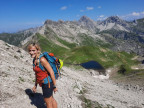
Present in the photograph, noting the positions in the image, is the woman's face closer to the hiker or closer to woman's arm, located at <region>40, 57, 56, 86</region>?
the hiker

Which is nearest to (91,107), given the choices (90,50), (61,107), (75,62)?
(61,107)

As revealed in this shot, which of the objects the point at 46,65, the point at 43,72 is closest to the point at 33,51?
the point at 46,65

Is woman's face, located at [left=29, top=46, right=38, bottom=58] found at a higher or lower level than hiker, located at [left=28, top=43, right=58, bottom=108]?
higher

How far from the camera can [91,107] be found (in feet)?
51.6

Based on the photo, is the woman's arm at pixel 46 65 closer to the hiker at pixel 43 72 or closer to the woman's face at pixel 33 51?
the hiker at pixel 43 72

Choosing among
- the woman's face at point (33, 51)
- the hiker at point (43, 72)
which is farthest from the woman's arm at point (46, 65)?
the woman's face at point (33, 51)

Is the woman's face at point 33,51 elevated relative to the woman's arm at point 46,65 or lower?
elevated

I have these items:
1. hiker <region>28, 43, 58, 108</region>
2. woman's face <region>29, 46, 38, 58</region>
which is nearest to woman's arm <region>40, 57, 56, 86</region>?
hiker <region>28, 43, 58, 108</region>

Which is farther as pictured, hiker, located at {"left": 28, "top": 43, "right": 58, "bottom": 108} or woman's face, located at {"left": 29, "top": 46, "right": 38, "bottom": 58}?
woman's face, located at {"left": 29, "top": 46, "right": 38, "bottom": 58}

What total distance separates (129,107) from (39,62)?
1859 cm

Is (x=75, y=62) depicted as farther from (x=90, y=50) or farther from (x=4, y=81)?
(x=4, y=81)

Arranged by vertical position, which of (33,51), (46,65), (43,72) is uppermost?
(33,51)

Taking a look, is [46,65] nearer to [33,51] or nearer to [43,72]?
[43,72]

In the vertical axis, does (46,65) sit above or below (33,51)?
below
